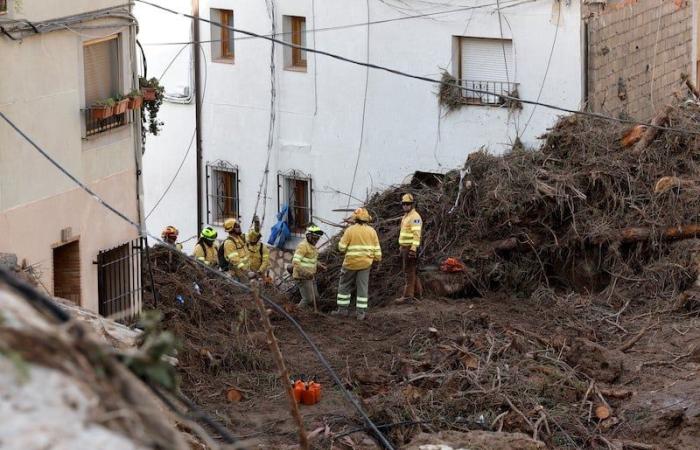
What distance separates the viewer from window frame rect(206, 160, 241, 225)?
29.4 m

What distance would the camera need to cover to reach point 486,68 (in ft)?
85.3

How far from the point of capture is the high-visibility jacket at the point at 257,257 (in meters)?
21.6

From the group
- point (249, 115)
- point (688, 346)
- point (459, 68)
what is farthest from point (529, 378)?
point (249, 115)

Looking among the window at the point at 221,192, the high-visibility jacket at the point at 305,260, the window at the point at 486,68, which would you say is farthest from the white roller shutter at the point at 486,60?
the high-visibility jacket at the point at 305,260

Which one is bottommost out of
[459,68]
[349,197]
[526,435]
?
[526,435]

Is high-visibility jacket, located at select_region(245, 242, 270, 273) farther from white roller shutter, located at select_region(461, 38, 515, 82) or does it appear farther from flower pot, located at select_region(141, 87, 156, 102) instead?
white roller shutter, located at select_region(461, 38, 515, 82)

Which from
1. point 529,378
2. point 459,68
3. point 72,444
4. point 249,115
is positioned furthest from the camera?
point 249,115

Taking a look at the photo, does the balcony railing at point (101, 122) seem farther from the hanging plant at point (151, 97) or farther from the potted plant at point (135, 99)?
the hanging plant at point (151, 97)

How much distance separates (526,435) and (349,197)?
13828mm

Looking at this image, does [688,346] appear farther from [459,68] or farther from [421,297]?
[459,68]

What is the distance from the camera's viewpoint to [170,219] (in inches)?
Result: 1192

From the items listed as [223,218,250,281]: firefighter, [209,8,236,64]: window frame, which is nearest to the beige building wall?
[223,218,250,281]: firefighter

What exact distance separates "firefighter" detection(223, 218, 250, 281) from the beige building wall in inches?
99.4

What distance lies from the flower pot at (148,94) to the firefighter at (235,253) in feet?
9.84
